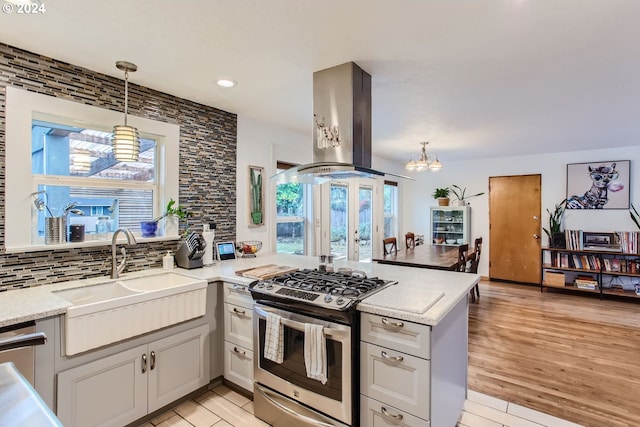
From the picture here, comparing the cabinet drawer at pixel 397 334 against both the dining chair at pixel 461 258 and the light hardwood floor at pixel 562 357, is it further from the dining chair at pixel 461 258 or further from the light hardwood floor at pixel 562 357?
the dining chair at pixel 461 258

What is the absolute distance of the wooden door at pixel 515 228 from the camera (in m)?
5.48

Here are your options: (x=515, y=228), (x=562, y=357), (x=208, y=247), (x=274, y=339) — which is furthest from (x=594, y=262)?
(x=208, y=247)

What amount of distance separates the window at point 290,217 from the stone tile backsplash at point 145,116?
0.73 metres

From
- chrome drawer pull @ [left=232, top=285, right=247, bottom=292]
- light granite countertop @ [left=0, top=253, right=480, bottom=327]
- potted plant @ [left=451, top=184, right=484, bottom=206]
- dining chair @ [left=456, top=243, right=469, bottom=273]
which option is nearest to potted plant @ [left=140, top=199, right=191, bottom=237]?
light granite countertop @ [left=0, top=253, right=480, bottom=327]

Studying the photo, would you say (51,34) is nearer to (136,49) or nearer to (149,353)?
(136,49)

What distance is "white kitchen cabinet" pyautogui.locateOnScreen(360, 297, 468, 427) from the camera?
146cm

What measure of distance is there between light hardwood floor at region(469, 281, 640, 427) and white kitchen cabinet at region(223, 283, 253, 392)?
1673 millimetres

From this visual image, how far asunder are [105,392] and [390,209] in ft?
17.5

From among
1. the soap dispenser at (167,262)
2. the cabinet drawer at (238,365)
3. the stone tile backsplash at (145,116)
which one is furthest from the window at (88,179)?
the cabinet drawer at (238,365)

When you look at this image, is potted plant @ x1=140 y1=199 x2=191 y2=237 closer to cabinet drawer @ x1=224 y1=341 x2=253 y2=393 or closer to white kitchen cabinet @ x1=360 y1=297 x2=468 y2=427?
cabinet drawer @ x1=224 y1=341 x2=253 y2=393

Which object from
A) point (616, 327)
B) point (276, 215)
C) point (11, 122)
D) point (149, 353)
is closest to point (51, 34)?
point (11, 122)

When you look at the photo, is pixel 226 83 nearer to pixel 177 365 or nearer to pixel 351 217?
pixel 177 365

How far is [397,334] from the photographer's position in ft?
5.01

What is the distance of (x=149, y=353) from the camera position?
1.91 meters
